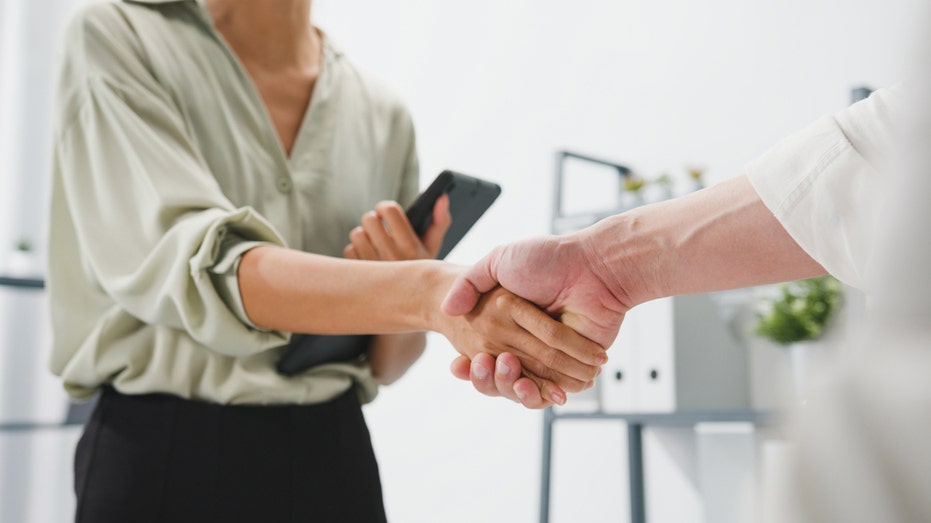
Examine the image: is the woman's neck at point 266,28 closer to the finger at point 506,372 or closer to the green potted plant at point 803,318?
the finger at point 506,372

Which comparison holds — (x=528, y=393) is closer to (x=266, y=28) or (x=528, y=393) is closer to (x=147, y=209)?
(x=147, y=209)

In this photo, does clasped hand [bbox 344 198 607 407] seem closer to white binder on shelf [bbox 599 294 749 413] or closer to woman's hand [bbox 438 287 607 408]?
woman's hand [bbox 438 287 607 408]

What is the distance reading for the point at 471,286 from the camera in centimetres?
109

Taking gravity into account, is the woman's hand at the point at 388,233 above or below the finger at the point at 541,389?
above

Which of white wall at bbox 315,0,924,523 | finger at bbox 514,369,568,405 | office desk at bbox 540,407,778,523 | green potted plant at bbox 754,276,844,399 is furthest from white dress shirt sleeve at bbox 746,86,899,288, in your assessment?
white wall at bbox 315,0,924,523

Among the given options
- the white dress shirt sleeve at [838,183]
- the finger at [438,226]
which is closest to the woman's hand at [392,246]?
the finger at [438,226]

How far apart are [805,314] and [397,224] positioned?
5.25ft

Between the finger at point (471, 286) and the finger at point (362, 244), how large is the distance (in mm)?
150

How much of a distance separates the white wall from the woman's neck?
2.10 m

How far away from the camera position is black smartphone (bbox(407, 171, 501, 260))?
1.17 m

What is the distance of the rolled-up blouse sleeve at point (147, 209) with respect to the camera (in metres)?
0.99

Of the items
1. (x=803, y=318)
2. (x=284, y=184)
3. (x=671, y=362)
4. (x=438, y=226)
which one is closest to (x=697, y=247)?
(x=438, y=226)

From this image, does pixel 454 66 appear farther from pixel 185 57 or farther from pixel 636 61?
pixel 185 57

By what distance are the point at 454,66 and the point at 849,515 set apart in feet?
13.2
